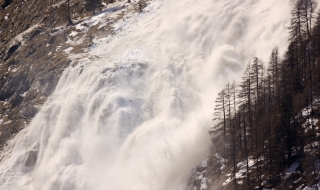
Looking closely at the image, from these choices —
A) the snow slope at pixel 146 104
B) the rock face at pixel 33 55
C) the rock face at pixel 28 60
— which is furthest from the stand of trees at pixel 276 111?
the rock face at pixel 28 60

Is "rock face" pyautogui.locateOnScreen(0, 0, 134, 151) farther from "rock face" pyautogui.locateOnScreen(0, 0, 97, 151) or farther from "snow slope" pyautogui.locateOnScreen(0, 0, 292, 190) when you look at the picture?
"snow slope" pyautogui.locateOnScreen(0, 0, 292, 190)

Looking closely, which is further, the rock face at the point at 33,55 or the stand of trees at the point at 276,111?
the rock face at the point at 33,55

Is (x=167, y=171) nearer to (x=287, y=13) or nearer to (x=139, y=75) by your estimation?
(x=139, y=75)

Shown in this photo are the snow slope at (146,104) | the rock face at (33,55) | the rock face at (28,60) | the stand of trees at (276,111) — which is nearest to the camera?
the stand of trees at (276,111)

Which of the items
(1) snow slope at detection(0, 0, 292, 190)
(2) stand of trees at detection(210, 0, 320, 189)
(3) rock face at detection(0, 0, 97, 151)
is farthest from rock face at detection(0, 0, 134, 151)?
(2) stand of trees at detection(210, 0, 320, 189)

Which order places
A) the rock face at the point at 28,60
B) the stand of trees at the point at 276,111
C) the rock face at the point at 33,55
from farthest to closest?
the rock face at the point at 33,55 < the rock face at the point at 28,60 < the stand of trees at the point at 276,111

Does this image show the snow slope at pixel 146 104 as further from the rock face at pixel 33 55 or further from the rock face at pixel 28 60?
the rock face at pixel 28 60

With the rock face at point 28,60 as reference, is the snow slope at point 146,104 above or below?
below
